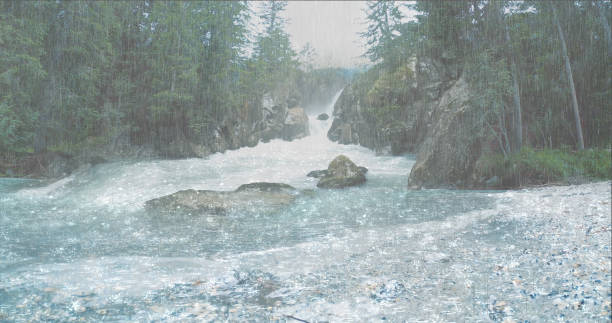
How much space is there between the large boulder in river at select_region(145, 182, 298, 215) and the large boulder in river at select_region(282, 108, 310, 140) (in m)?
21.7

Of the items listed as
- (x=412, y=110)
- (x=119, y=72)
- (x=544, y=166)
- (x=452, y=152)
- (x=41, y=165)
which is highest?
(x=119, y=72)

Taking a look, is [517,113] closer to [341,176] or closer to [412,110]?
[341,176]

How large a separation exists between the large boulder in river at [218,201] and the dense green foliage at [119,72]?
9984 mm

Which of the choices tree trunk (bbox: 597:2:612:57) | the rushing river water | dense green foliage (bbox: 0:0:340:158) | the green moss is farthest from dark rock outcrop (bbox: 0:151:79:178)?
tree trunk (bbox: 597:2:612:57)

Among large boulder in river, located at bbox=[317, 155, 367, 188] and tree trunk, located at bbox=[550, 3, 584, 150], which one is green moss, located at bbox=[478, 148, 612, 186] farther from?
large boulder in river, located at bbox=[317, 155, 367, 188]

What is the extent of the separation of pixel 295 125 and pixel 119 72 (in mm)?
15317

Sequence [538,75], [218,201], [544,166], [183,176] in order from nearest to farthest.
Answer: [218,201]
[544,166]
[538,75]
[183,176]

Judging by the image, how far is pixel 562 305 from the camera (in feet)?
7.88

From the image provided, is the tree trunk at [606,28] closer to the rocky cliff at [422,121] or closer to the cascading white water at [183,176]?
the rocky cliff at [422,121]

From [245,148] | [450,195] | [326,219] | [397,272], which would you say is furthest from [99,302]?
[245,148]

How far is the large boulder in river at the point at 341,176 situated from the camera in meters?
10.5

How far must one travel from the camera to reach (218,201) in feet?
25.1

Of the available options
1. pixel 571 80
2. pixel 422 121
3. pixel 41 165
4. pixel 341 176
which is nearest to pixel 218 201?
pixel 341 176

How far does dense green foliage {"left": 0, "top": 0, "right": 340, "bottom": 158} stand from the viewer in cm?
1440
